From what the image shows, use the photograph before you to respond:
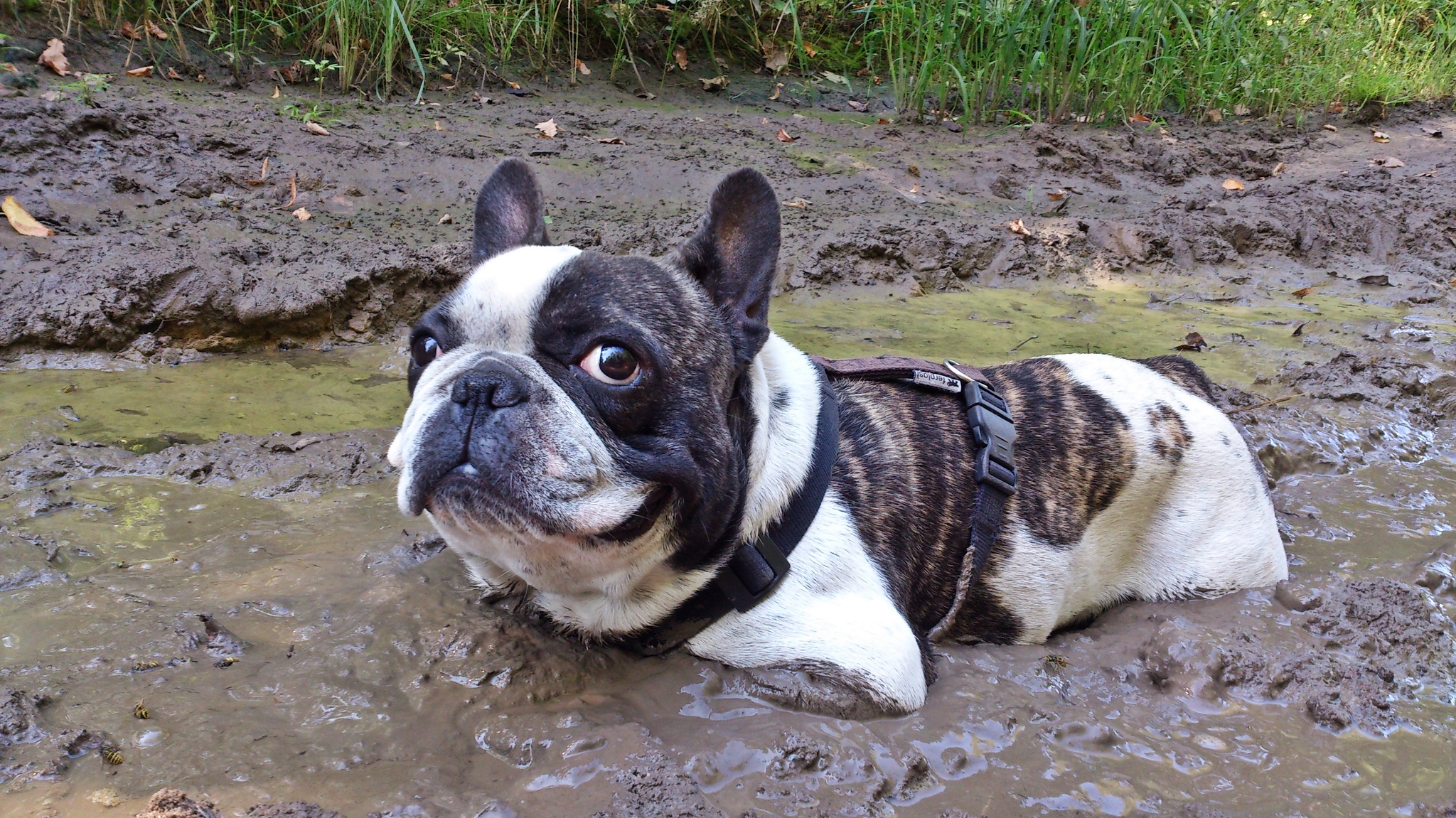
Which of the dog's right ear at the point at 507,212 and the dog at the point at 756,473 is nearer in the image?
the dog at the point at 756,473

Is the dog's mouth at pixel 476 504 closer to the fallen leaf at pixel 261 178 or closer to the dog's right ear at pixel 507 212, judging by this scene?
the dog's right ear at pixel 507 212

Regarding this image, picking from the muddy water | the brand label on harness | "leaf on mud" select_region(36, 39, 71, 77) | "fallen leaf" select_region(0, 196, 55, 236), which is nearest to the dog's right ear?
the muddy water

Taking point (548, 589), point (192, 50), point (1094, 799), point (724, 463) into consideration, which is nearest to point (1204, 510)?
point (1094, 799)

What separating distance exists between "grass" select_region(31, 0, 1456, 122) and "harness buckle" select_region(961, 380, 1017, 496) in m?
5.95

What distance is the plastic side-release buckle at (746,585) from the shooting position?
2.42m

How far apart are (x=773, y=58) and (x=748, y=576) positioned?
8.80 meters

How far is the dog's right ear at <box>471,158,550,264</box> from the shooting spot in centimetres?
285

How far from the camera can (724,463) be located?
2295mm

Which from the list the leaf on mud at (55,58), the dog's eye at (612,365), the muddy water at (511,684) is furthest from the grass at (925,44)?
the dog's eye at (612,365)

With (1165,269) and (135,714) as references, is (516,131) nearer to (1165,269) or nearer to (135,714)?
(1165,269)

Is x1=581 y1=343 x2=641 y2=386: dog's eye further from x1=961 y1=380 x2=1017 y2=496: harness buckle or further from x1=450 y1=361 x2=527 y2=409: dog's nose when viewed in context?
x1=961 y1=380 x2=1017 y2=496: harness buckle

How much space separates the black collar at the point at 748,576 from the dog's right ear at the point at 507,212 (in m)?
1.12

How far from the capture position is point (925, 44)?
9008mm

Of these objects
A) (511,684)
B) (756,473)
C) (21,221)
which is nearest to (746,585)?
(756,473)
